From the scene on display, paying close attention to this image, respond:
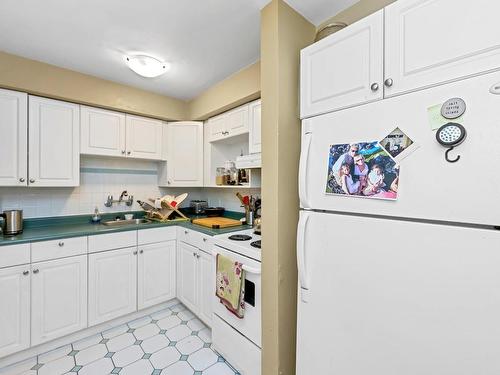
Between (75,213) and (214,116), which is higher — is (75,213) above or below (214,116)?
below

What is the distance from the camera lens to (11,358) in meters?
1.72

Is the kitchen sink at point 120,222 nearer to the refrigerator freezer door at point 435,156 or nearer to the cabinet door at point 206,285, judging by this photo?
the cabinet door at point 206,285

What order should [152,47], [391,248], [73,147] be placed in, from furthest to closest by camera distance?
[73,147] < [152,47] < [391,248]

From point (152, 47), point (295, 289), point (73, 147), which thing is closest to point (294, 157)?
point (295, 289)

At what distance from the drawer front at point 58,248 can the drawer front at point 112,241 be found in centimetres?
7

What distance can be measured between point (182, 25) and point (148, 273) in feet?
7.17

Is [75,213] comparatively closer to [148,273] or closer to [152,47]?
[148,273]

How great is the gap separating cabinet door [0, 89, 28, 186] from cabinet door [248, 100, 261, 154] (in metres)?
1.93

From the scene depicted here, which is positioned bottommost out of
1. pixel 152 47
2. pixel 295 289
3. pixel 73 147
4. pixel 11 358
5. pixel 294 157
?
pixel 11 358

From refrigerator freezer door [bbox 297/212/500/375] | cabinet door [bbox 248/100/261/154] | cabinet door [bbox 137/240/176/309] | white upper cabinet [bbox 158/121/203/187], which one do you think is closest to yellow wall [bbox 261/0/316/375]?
refrigerator freezer door [bbox 297/212/500/375]

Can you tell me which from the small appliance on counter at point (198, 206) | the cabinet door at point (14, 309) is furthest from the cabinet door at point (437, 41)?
the cabinet door at point (14, 309)

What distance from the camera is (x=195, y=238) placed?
223 cm

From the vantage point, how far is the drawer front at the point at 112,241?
2051 mm

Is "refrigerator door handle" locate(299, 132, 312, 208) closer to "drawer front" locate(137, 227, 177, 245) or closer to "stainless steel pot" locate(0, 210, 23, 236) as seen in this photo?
"drawer front" locate(137, 227, 177, 245)
